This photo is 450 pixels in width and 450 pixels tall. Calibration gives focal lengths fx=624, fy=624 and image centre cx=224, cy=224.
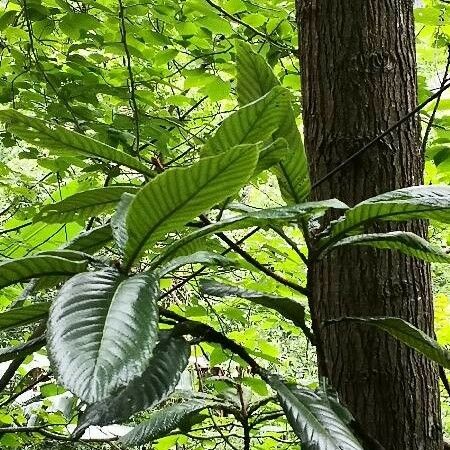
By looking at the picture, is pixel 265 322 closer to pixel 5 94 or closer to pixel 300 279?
pixel 300 279

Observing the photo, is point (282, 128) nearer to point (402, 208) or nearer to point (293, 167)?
point (293, 167)

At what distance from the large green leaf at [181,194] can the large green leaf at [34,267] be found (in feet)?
0.14

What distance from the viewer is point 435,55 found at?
1602 mm

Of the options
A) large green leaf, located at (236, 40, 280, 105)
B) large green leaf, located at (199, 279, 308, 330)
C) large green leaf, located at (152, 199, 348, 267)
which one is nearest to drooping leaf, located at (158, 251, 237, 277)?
large green leaf, located at (152, 199, 348, 267)

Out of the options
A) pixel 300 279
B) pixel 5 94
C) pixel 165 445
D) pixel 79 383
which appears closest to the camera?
pixel 79 383

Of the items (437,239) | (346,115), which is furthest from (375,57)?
(437,239)

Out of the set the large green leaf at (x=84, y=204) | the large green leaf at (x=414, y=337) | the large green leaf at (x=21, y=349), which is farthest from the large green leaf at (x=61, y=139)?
the large green leaf at (x=414, y=337)

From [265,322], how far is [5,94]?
0.94m

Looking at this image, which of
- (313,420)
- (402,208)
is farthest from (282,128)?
(313,420)

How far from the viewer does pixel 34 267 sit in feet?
1.44

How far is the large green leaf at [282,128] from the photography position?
59 centimetres

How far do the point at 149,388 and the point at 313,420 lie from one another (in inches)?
4.8

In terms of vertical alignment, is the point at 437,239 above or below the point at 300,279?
above

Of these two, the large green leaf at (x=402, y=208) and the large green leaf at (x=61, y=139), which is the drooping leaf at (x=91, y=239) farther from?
the large green leaf at (x=402, y=208)
